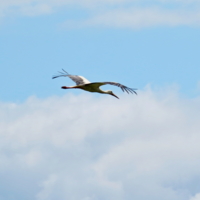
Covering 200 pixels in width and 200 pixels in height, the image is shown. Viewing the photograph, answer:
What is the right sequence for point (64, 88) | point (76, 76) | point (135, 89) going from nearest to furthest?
point (135, 89) → point (64, 88) → point (76, 76)

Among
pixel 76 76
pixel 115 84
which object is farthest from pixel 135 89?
pixel 76 76

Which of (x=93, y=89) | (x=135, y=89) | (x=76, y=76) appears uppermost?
(x=76, y=76)

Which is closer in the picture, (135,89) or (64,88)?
(135,89)

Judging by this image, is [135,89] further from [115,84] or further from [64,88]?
[64,88]

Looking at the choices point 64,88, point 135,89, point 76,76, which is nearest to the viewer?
point 135,89

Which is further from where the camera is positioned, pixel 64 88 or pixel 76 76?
pixel 76 76

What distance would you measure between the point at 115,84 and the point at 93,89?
453cm

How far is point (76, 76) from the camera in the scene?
4853 centimetres

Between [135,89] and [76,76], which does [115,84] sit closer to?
[135,89]

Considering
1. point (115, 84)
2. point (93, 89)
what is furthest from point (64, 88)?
point (115, 84)

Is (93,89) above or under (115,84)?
above

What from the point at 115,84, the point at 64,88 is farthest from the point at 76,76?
the point at 115,84

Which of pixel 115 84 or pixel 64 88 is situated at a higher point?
pixel 64 88

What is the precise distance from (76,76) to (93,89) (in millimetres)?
3637
